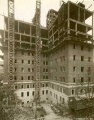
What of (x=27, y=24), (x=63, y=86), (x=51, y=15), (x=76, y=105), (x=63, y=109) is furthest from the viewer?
(x=51, y=15)

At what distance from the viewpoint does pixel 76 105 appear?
26188 millimetres

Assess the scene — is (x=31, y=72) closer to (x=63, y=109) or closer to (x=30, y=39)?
(x=30, y=39)

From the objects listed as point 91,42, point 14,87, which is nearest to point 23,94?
point 14,87

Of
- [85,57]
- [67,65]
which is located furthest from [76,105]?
[85,57]

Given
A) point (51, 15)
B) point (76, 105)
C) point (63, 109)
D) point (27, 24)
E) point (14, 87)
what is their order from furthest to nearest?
point (51, 15)
point (27, 24)
point (14, 87)
point (63, 109)
point (76, 105)

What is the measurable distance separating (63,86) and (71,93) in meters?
3.39

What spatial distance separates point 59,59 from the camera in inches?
1454

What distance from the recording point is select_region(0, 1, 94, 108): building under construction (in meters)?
31.8

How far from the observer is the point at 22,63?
40.8 metres

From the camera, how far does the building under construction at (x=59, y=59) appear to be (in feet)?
104

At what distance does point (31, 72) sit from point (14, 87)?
8437 millimetres

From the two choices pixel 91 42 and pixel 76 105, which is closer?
pixel 76 105

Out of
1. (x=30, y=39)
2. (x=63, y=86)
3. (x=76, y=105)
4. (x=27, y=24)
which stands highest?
(x=27, y=24)

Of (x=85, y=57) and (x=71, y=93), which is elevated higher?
(x=85, y=57)
